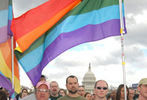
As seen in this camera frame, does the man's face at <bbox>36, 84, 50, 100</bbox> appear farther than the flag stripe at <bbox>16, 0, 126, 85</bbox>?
No

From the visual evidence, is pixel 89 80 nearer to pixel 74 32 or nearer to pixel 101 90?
pixel 74 32

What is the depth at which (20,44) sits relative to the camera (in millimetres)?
7859

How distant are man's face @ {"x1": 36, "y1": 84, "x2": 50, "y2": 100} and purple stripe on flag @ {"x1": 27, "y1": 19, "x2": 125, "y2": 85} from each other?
109 centimetres

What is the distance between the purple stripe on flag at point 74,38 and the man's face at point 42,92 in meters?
1.09

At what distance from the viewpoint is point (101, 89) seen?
22.1 ft

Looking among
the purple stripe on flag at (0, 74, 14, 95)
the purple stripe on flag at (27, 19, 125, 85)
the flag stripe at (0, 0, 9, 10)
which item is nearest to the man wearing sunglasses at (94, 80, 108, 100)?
the purple stripe on flag at (27, 19, 125, 85)

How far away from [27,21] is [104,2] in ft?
6.35

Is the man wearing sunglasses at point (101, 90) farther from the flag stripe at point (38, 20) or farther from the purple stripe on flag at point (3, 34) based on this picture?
the purple stripe on flag at point (3, 34)

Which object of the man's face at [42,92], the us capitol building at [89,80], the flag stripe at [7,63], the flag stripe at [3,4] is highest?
the us capitol building at [89,80]

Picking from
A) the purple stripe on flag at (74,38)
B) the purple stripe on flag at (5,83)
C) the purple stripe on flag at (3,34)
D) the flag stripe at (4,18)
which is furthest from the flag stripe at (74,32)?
the flag stripe at (4,18)

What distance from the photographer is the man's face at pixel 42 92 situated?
648 centimetres

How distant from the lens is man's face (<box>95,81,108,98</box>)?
669 centimetres

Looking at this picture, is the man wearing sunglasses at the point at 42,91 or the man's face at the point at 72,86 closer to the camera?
the man wearing sunglasses at the point at 42,91

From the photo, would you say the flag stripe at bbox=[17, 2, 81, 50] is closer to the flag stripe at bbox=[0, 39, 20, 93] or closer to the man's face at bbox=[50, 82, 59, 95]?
the flag stripe at bbox=[0, 39, 20, 93]
